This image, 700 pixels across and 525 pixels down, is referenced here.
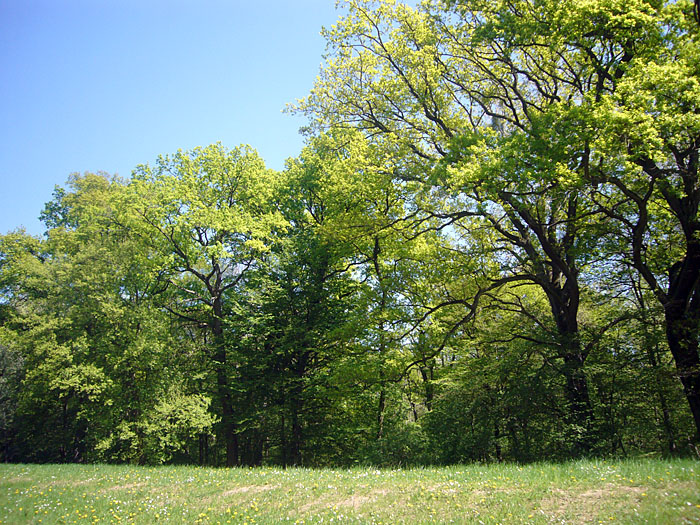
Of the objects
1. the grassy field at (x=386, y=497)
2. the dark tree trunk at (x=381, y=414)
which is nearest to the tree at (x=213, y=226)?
the dark tree trunk at (x=381, y=414)

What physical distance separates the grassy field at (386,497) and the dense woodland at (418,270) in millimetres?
4682

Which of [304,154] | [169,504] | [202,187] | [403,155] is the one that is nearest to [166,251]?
[202,187]

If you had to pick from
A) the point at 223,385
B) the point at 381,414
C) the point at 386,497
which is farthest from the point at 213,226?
the point at 386,497

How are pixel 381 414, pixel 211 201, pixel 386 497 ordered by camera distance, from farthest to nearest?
pixel 211 201, pixel 381 414, pixel 386 497

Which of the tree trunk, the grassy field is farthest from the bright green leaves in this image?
the tree trunk

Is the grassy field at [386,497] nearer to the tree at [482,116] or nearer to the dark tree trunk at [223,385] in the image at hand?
the tree at [482,116]

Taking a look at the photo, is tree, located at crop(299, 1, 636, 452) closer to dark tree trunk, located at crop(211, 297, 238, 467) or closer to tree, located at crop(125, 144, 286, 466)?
tree, located at crop(125, 144, 286, 466)

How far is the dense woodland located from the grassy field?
4682 mm

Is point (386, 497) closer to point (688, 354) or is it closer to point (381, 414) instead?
point (688, 354)

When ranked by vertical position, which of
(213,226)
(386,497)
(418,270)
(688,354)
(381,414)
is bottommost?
(386,497)

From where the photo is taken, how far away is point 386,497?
8.16m

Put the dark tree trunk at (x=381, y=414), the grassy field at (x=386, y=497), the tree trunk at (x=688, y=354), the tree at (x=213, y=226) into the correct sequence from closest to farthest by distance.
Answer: the grassy field at (x=386, y=497) → the tree trunk at (x=688, y=354) → the dark tree trunk at (x=381, y=414) → the tree at (x=213, y=226)

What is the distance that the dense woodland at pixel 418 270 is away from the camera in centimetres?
1088

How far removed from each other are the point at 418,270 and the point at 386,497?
37.1 feet
